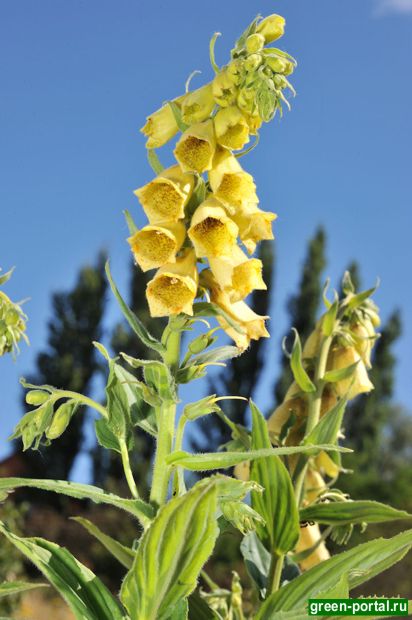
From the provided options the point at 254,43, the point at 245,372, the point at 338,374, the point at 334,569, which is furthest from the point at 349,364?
the point at 245,372

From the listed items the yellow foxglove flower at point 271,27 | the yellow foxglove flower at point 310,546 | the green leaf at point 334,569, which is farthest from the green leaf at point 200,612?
the yellow foxglove flower at point 271,27

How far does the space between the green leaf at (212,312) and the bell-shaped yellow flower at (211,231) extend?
0.06 meters

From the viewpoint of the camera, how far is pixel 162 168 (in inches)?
40.7

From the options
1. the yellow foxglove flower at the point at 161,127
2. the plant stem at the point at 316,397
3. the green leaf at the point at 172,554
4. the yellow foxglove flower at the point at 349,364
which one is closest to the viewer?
the green leaf at the point at 172,554

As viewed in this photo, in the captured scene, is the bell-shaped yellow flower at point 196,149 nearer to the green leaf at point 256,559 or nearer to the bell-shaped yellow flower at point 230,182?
the bell-shaped yellow flower at point 230,182

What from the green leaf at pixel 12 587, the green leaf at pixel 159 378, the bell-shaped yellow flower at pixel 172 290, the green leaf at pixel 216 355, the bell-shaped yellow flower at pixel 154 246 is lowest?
the green leaf at pixel 12 587

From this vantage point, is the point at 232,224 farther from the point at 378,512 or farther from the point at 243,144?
the point at 378,512

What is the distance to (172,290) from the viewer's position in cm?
94

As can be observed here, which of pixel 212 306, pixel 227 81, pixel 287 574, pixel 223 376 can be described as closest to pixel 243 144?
pixel 227 81

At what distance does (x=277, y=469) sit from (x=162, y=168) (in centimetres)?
48

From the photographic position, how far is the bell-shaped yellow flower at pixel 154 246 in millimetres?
953

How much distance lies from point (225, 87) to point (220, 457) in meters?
0.42

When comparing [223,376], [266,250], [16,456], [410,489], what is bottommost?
[410,489]

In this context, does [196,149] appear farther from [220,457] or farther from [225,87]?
[220,457]
